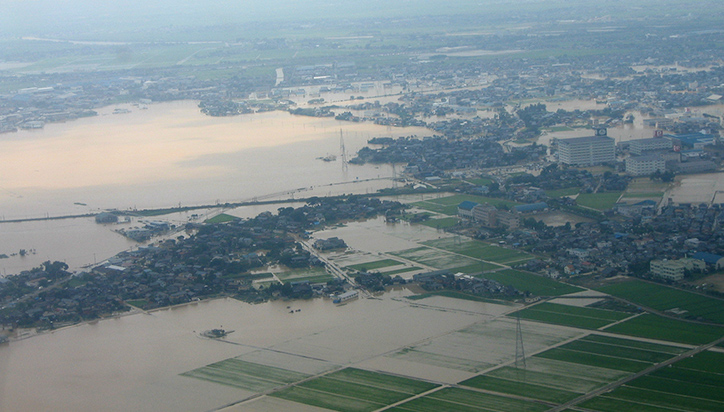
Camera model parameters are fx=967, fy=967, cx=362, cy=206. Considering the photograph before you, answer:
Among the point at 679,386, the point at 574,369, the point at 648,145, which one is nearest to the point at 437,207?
the point at 648,145

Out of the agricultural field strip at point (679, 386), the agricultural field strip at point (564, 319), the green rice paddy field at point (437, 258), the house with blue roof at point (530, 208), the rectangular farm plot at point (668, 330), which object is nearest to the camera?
the agricultural field strip at point (679, 386)

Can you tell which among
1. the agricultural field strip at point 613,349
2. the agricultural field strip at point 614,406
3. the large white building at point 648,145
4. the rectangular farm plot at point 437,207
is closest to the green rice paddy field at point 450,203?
the rectangular farm plot at point 437,207

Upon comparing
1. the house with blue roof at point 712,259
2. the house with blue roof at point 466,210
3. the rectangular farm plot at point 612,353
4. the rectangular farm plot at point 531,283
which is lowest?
the rectangular farm plot at point 612,353

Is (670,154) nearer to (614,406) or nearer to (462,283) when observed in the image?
(462,283)

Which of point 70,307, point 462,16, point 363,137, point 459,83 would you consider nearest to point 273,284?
point 70,307

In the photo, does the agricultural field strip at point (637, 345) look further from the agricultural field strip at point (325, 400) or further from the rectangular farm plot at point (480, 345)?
the agricultural field strip at point (325, 400)
